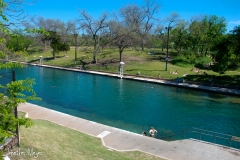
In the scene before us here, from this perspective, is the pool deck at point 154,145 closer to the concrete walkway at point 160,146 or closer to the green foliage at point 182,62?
the concrete walkway at point 160,146

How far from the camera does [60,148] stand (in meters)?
10.1

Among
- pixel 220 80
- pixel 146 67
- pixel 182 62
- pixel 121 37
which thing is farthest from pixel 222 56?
pixel 121 37

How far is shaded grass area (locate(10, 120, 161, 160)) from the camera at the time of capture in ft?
28.8

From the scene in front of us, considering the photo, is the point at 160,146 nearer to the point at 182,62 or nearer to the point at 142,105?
the point at 142,105

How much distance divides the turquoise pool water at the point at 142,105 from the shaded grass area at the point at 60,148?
6.29 meters

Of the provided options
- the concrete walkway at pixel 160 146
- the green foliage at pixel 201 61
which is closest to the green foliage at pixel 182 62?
the green foliage at pixel 201 61

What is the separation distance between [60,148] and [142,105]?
15.4 m

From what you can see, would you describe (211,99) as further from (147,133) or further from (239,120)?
(147,133)

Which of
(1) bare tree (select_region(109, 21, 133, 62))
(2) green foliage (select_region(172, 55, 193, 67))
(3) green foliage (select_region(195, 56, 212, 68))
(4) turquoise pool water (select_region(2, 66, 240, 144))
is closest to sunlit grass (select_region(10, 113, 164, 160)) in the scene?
(4) turquoise pool water (select_region(2, 66, 240, 144))

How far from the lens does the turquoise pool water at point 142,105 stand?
19.5 meters

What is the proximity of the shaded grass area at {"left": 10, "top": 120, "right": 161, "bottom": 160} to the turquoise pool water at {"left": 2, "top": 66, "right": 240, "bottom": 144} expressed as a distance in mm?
6288

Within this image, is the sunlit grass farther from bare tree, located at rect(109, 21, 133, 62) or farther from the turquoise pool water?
bare tree, located at rect(109, 21, 133, 62)

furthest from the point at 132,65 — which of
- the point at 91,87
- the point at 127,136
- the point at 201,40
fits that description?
the point at 127,136

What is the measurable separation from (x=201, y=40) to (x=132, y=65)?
21401 mm
